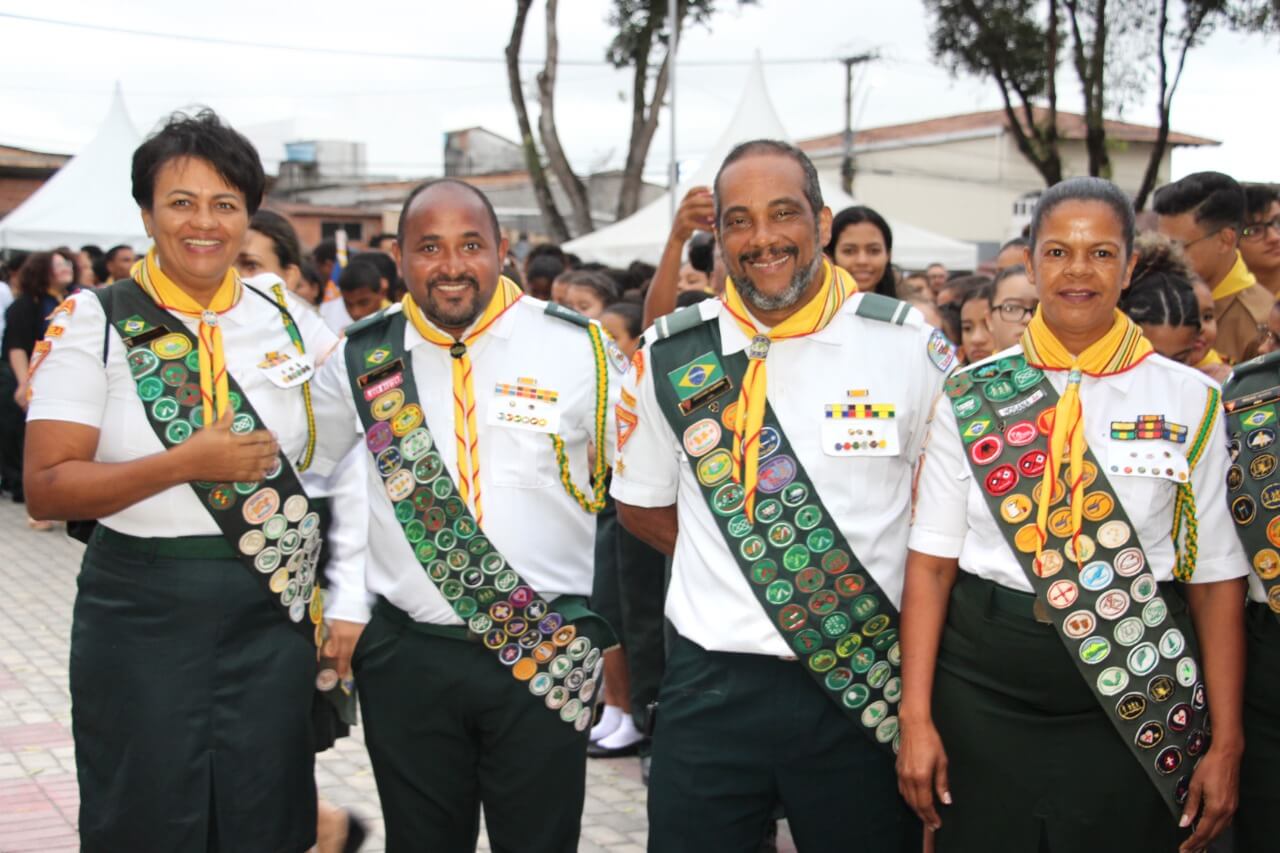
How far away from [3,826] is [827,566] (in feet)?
11.2

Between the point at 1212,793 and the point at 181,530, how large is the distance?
233cm

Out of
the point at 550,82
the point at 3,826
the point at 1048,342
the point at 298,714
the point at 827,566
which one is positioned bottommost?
the point at 3,826

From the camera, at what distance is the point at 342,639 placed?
3.15 meters

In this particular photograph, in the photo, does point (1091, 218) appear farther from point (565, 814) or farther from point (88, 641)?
point (88, 641)

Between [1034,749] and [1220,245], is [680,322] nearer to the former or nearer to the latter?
[1034,749]

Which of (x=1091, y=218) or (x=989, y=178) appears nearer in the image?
(x=1091, y=218)

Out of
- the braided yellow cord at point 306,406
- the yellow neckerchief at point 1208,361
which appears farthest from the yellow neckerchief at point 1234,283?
the braided yellow cord at point 306,406

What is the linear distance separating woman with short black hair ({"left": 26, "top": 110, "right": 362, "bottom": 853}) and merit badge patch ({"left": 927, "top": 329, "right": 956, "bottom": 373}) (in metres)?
1.55

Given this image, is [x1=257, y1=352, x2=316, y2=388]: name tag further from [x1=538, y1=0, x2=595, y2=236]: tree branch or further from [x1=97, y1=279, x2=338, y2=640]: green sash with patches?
[x1=538, y1=0, x2=595, y2=236]: tree branch

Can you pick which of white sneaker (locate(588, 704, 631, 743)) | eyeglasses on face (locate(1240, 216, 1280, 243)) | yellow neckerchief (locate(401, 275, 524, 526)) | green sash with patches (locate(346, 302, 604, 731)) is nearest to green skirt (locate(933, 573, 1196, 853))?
green sash with patches (locate(346, 302, 604, 731))

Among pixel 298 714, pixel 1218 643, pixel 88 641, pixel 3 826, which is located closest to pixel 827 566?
pixel 1218 643

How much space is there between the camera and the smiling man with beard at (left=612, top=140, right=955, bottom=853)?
109 inches

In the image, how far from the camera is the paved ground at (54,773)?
4520 mm

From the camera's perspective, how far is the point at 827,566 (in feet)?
9.09
